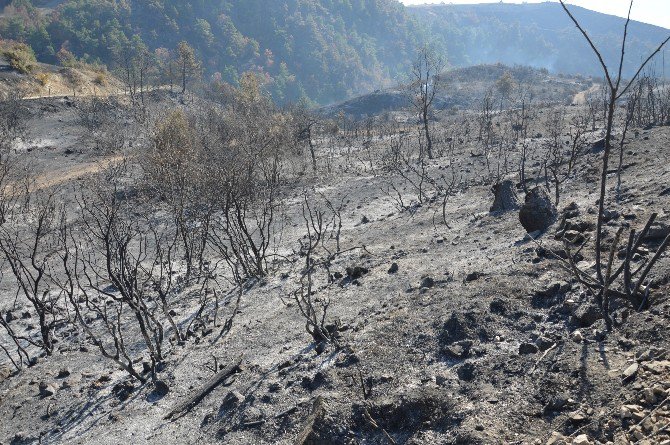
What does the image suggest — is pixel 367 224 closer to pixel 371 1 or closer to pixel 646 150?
pixel 646 150

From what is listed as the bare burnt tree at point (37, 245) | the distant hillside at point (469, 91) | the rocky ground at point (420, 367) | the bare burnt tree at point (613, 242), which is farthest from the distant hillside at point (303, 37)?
the bare burnt tree at point (613, 242)

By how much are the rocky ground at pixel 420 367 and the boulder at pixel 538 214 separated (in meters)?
0.12

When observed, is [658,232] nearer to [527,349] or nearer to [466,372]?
[527,349]

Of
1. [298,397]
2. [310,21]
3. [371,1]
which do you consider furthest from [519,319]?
[371,1]

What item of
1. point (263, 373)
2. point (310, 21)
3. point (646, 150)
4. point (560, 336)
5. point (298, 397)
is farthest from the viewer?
point (310, 21)

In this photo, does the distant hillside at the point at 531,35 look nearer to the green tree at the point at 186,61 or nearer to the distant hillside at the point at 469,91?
the distant hillside at the point at 469,91

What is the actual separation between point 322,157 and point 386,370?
66.6 ft

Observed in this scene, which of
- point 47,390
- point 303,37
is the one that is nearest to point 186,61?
point 47,390

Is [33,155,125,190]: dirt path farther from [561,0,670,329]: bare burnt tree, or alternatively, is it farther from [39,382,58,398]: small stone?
[561,0,670,329]: bare burnt tree

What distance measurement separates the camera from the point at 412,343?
12.6 feet

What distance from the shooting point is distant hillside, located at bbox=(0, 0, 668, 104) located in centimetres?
7162

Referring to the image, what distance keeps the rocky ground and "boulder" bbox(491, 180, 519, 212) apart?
36.9 inches

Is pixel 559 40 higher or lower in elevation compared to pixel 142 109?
higher

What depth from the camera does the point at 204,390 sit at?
4.25 metres
